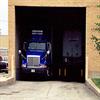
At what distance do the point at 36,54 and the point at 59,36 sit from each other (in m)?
4.91

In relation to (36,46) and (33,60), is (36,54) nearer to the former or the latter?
(33,60)

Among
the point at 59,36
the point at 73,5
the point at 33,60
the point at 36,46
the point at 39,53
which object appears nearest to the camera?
the point at 73,5

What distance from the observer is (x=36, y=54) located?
116 ft

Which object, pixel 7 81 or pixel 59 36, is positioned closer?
pixel 7 81

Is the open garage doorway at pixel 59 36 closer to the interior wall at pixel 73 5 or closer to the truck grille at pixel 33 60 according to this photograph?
the truck grille at pixel 33 60

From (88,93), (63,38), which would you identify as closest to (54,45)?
(63,38)

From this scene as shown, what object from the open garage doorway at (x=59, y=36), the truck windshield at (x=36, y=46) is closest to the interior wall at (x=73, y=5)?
the open garage doorway at (x=59, y=36)

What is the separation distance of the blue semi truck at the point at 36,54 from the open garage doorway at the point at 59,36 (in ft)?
1.78

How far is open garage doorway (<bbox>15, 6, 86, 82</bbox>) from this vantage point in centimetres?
3725

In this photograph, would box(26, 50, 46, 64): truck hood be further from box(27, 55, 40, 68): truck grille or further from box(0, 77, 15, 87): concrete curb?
box(0, 77, 15, 87): concrete curb

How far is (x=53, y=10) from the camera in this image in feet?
129

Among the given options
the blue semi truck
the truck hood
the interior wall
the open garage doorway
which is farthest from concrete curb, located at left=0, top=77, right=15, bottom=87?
the open garage doorway

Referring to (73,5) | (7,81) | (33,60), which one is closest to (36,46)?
(33,60)

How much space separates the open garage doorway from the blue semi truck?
0.54m
